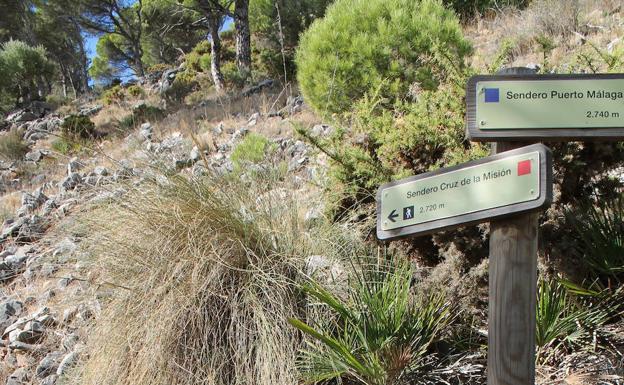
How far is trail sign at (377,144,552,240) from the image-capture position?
67.1 inches

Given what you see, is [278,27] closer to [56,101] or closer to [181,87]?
[181,87]

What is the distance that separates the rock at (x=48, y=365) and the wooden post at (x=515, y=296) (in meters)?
2.81

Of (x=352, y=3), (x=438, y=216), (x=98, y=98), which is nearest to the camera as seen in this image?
(x=438, y=216)

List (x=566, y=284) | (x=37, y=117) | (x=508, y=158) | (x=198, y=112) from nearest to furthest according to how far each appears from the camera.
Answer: (x=508, y=158) → (x=566, y=284) → (x=198, y=112) → (x=37, y=117)

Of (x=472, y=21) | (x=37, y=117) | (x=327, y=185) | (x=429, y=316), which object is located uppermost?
(x=472, y=21)

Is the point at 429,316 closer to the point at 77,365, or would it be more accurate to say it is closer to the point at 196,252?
the point at 196,252

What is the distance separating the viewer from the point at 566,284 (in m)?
2.68

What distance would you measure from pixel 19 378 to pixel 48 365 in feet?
0.84

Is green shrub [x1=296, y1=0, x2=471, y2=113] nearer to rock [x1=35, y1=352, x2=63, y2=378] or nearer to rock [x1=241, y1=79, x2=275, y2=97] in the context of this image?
rock [x1=35, y1=352, x2=63, y2=378]

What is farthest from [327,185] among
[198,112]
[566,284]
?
[198,112]

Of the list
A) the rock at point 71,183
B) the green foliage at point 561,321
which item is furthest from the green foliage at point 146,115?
the green foliage at point 561,321

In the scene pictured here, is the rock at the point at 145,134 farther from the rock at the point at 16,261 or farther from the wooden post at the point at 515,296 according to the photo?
the wooden post at the point at 515,296

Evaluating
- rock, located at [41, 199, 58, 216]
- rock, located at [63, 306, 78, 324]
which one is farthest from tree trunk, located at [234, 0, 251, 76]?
rock, located at [63, 306, 78, 324]

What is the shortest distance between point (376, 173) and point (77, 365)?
2.03m
